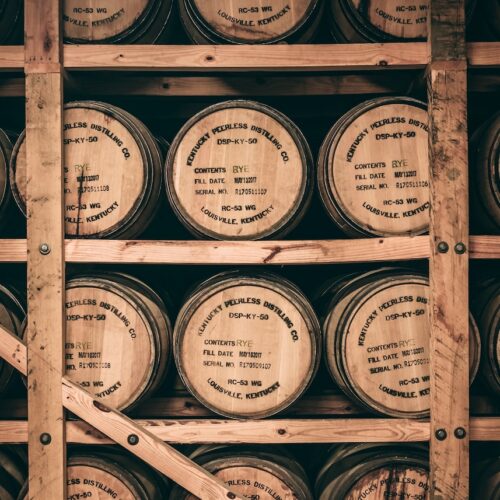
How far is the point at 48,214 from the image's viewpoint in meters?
2.28

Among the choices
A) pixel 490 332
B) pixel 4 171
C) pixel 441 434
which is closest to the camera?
pixel 441 434

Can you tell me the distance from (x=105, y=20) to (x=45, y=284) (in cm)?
126

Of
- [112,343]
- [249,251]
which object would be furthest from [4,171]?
[249,251]

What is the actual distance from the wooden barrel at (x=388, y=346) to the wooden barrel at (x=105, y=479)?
105cm

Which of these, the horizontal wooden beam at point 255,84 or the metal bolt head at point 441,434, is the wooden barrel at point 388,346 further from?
the horizontal wooden beam at point 255,84

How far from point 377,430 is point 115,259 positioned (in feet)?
4.60

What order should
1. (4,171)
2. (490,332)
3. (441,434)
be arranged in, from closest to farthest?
(441,434) → (490,332) → (4,171)

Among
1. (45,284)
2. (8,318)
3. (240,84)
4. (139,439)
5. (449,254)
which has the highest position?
(240,84)

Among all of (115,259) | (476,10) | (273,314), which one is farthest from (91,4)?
(476,10)

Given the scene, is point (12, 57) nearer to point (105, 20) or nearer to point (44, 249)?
point (105, 20)

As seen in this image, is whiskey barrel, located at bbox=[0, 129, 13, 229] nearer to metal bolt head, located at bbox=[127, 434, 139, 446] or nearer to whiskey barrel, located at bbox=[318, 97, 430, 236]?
metal bolt head, located at bbox=[127, 434, 139, 446]

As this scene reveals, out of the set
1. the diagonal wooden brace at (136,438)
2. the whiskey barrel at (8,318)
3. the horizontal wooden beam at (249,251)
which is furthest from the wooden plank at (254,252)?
the diagonal wooden brace at (136,438)

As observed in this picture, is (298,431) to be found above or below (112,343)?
below

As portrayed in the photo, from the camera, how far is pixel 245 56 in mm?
2291
